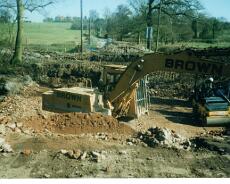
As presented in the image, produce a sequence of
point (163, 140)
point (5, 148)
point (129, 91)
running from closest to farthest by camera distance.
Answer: point (5, 148), point (163, 140), point (129, 91)

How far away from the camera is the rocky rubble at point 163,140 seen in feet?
28.0

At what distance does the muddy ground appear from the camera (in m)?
7.13

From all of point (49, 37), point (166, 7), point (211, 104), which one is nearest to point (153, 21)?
point (166, 7)

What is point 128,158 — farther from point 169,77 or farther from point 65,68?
point 65,68

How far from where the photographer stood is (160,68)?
9.62m

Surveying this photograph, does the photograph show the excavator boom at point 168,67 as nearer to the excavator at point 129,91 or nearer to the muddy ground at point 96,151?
the excavator at point 129,91

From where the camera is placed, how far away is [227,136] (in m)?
9.81

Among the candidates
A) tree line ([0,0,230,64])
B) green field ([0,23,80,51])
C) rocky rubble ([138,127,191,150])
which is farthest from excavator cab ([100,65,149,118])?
green field ([0,23,80,51])

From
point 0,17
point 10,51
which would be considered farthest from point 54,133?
Result: point 10,51

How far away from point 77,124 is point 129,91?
1.65 meters

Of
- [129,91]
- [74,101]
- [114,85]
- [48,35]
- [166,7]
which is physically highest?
[166,7]

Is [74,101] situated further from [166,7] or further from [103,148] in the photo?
[166,7]

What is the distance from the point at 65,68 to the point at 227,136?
10698 millimetres
